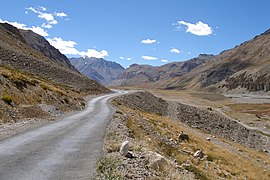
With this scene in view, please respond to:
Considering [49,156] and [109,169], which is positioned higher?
[109,169]

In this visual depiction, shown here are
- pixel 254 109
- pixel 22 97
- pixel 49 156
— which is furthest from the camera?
pixel 254 109

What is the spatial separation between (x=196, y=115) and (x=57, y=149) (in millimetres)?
72315

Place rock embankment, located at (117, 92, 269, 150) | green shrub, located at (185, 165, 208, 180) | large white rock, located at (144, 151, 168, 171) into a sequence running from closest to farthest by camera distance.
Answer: large white rock, located at (144, 151, 168, 171) < green shrub, located at (185, 165, 208, 180) < rock embankment, located at (117, 92, 269, 150)

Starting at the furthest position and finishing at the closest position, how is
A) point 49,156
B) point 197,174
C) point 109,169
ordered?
point 197,174 → point 49,156 → point 109,169

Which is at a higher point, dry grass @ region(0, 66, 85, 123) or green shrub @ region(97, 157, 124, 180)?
dry grass @ region(0, 66, 85, 123)

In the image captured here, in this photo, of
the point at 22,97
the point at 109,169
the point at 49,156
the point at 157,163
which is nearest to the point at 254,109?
the point at 22,97

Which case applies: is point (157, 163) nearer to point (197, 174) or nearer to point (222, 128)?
point (197, 174)

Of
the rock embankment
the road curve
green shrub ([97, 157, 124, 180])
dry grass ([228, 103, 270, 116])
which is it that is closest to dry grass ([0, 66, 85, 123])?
the road curve

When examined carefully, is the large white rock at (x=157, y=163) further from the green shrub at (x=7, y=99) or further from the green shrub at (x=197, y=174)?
the green shrub at (x=7, y=99)

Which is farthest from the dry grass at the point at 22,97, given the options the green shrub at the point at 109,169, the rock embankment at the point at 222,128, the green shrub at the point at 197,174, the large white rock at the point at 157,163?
the rock embankment at the point at 222,128

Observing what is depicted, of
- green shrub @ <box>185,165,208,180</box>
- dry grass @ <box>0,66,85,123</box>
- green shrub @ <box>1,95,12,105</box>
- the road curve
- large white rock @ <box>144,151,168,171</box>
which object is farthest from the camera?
green shrub @ <box>1,95,12,105</box>

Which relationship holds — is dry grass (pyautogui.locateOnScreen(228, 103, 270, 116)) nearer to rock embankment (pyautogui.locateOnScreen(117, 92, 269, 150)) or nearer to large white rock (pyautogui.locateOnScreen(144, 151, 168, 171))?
rock embankment (pyautogui.locateOnScreen(117, 92, 269, 150))

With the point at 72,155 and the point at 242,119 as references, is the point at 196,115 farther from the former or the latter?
the point at 72,155

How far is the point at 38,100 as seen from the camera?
4541 cm
